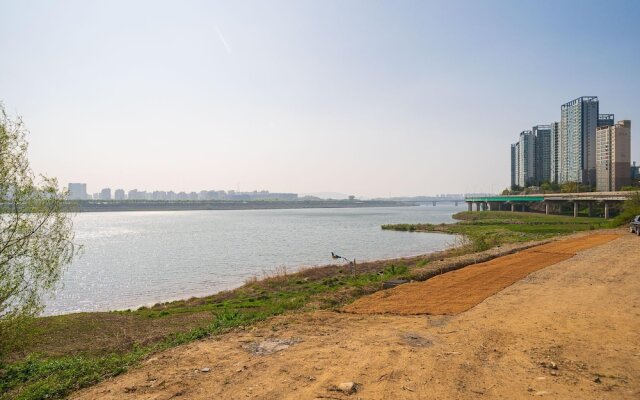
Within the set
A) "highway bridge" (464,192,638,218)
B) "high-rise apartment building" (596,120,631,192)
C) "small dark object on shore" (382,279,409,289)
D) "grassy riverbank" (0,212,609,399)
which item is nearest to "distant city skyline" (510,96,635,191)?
"high-rise apartment building" (596,120,631,192)

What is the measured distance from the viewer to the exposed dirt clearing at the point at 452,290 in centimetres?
1582

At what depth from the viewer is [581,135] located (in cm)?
15125

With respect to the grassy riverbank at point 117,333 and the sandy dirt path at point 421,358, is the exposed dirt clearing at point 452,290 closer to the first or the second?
the sandy dirt path at point 421,358

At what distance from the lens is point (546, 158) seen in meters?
197

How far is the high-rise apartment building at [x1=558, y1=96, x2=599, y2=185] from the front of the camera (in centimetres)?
14888

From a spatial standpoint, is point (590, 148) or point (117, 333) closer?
point (117, 333)

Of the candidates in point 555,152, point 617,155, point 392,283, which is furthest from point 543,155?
point 392,283

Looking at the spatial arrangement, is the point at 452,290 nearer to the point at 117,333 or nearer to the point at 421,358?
the point at 421,358

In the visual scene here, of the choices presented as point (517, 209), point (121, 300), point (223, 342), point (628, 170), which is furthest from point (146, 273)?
point (628, 170)

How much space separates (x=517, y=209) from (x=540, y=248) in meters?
124

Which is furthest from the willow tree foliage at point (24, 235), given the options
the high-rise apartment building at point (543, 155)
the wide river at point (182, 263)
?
the high-rise apartment building at point (543, 155)

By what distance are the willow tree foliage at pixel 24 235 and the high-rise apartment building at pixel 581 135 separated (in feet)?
563

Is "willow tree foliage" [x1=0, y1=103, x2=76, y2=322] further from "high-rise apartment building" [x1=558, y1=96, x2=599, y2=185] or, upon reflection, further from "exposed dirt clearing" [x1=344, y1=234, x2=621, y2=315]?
"high-rise apartment building" [x1=558, y1=96, x2=599, y2=185]

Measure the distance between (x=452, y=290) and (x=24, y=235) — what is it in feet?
55.7
